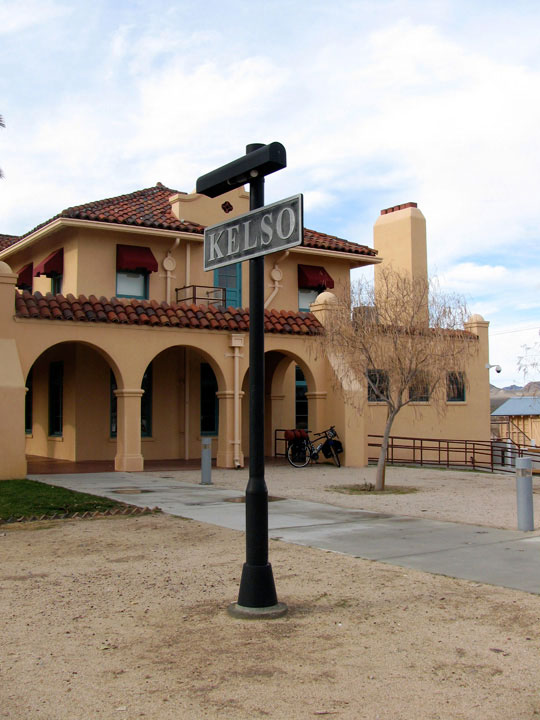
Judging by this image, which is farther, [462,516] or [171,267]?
[171,267]

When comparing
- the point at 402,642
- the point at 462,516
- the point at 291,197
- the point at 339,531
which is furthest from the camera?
the point at 462,516

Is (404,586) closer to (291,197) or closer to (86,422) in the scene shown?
(291,197)

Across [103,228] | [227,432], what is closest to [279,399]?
[227,432]

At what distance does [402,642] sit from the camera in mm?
5730

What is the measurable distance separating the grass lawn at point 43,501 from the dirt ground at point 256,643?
3.20m

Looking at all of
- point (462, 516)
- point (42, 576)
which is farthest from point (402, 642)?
point (462, 516)

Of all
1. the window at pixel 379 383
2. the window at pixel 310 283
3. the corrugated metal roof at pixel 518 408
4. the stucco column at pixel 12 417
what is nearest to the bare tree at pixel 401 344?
the window at pixel 379 383

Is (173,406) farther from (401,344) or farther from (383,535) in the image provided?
(383,535)

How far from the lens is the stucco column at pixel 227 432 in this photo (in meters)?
20.9

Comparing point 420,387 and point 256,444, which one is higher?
point 420,387

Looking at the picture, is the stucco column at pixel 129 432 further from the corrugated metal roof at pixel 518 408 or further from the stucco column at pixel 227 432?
the corrugated metal roof at pixel 518 408

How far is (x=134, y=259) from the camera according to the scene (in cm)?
2259

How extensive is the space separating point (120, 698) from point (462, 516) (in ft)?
27.7

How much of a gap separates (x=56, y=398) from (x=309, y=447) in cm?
779
